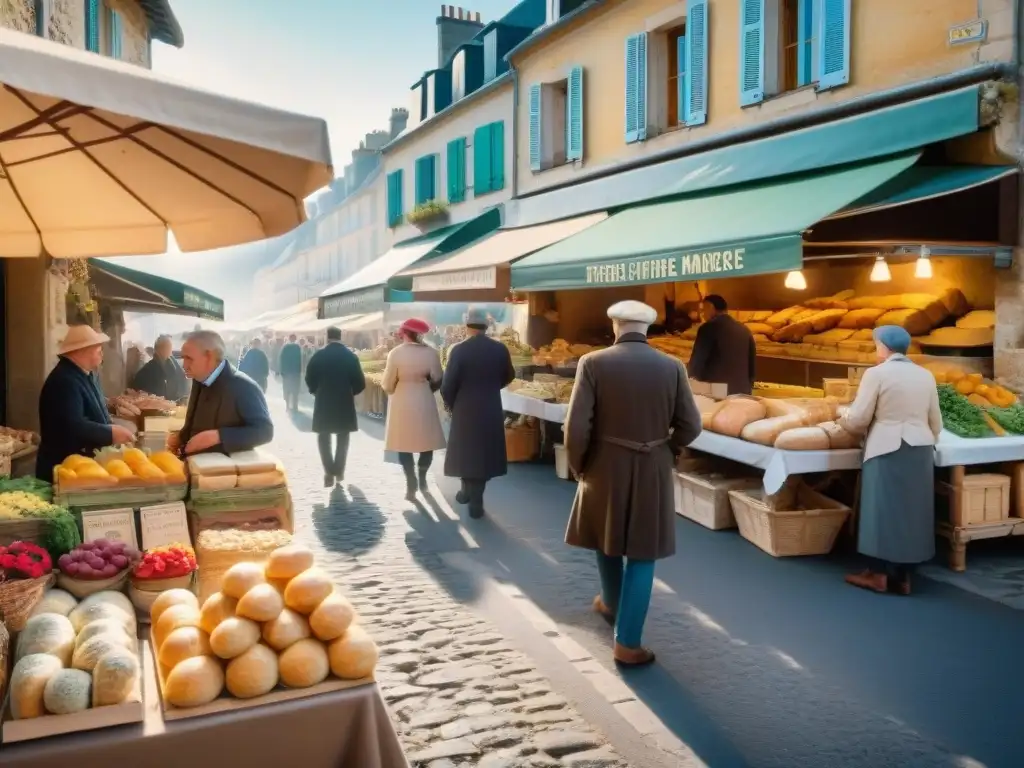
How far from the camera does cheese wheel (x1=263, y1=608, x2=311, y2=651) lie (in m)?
2.74

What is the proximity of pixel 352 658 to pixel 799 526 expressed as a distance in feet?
16.9

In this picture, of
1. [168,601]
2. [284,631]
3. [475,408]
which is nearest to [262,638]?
[284,631]

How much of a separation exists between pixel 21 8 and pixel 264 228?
24.4ft

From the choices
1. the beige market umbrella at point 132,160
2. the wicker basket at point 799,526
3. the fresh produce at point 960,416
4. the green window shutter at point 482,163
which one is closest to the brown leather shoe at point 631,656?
the wicker basket at point 799,526

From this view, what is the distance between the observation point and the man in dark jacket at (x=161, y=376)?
14.1 meters

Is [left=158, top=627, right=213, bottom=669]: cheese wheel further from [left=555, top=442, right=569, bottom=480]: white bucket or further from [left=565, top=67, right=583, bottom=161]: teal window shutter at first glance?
[left=565, top=67, right=583, bottom=161]: teal window shutter

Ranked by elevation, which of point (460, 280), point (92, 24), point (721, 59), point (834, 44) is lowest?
point (460, 280)

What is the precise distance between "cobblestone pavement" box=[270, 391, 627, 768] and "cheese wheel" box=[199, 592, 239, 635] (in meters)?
1.38

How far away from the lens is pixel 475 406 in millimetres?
8586

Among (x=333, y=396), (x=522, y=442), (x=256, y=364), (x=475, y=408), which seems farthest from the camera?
(x=256, y=364)

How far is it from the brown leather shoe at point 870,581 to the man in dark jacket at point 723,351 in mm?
3604

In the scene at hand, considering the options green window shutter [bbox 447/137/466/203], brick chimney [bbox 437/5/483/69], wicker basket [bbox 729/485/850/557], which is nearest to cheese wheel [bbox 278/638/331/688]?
wicker basket [bbox 729/485/850/557]

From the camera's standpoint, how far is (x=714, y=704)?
4352 mm

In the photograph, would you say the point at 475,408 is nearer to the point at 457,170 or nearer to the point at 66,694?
the point at 66,694
